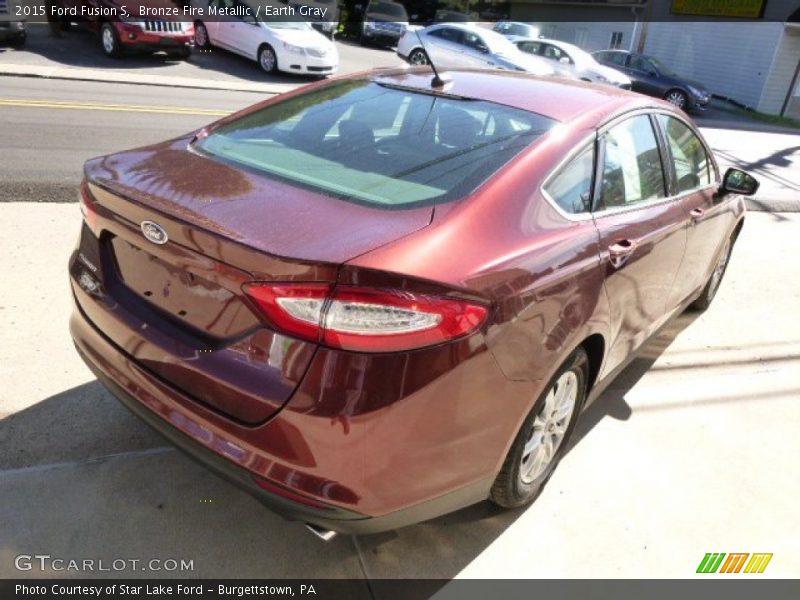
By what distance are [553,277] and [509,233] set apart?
0.23m

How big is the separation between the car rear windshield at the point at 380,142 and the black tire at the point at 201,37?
15455mm

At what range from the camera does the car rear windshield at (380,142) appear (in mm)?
2252

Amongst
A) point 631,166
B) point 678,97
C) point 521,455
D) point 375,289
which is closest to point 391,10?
point 678,97

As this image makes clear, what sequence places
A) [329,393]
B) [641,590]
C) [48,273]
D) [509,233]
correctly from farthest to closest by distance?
1. [48,273]
2. [641,590]
3. [509,233]
4. [329,393]

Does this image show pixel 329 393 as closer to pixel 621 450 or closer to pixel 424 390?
pixel 424 390

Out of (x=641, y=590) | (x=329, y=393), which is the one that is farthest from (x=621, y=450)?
(x=329, y=393)

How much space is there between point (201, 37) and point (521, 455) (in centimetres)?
1727

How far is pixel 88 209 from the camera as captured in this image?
2363 mm

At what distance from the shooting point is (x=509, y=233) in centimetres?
212

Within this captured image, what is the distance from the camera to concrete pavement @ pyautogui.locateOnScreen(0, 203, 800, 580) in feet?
7.82

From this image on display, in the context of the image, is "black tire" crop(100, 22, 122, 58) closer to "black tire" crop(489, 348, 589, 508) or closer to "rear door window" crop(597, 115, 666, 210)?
"rear door window" crop(597, 115, 666, 210)

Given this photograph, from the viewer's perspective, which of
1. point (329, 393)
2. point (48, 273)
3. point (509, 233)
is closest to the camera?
point (329, 393)

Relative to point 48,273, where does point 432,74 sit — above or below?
above

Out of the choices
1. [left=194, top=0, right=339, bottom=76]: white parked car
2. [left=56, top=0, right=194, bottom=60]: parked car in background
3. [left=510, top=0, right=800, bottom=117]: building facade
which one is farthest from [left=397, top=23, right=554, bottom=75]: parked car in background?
[left=510, top=0, right=800, bottom=117]: building facade
